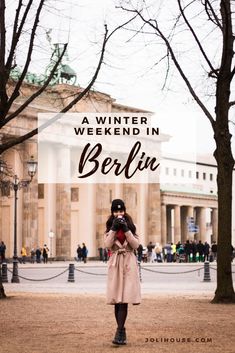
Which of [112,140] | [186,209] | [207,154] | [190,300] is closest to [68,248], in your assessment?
[112,140]

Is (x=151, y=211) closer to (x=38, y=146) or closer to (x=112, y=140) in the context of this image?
(x=112, y=140)

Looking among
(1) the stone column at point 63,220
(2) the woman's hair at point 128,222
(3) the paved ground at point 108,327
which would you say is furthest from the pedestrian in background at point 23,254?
(2) the woman's hair at point 128,222

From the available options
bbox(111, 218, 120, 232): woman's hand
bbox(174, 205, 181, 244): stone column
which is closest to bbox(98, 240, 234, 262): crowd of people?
bbox(174, 205, 181, 244): stone column

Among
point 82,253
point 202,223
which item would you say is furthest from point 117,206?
point 202,223

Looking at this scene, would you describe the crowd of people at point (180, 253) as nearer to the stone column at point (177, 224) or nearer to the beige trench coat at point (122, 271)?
the stone column at point (177, 224)

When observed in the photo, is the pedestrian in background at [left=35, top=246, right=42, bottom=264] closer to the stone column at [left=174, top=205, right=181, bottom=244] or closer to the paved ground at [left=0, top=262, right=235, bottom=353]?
the stone column at [left=174, top=205, right=181, bottom=244]

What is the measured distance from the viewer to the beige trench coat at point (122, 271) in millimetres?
12086

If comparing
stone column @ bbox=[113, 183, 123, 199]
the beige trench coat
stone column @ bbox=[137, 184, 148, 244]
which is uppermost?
stone column @ bbox=[113, 183, 123, 199]

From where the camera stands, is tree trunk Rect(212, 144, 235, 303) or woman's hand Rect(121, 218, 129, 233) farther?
tree trunk Rect(212, 144, 235, 303)

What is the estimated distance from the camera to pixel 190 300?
70.8 ft

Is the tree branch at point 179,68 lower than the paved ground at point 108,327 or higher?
higher

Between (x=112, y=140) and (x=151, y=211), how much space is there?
11.5m

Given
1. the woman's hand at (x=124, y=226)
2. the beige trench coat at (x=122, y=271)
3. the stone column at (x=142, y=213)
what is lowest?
the beige trench coat at (x=122, y=271)

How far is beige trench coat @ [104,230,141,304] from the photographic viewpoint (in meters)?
12.1
